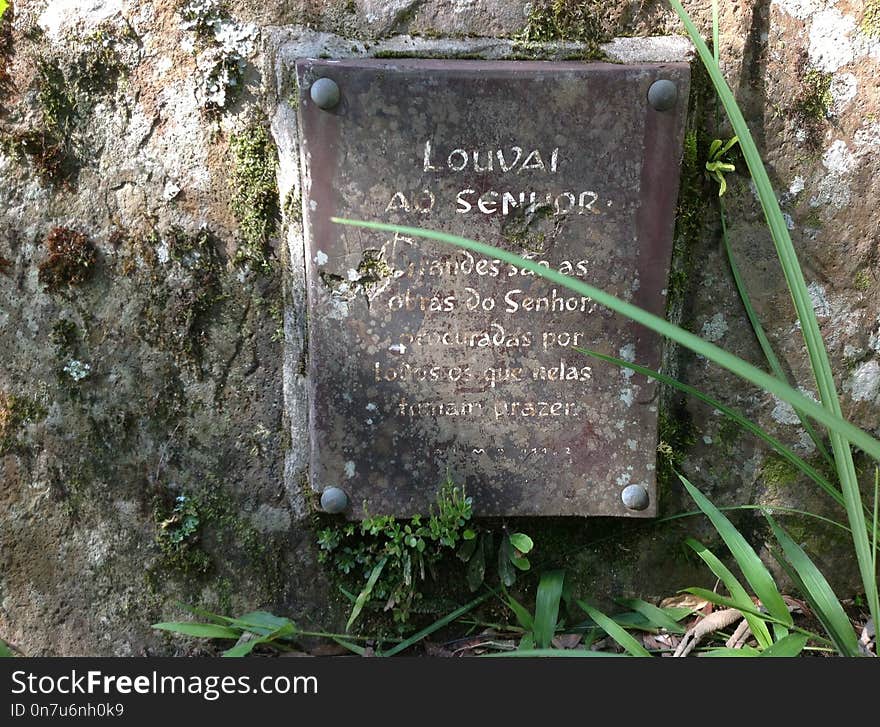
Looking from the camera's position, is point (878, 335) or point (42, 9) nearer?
point (42, 9)

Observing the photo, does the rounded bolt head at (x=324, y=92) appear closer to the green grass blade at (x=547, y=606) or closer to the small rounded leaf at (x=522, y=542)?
the small rounded leaf at (x=522, y=542)

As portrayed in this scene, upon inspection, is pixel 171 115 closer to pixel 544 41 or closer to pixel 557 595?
pixel 544 41

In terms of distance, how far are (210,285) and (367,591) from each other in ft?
2.50

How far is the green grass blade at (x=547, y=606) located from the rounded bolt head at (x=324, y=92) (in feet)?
3.76

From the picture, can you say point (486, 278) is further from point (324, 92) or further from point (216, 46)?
point (216, 46)

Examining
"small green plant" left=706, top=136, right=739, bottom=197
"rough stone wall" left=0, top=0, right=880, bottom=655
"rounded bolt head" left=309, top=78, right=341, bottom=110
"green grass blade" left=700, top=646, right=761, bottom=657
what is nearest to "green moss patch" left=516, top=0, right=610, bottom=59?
"rough stone wall" left=0, top=0, right=880, bottom=655

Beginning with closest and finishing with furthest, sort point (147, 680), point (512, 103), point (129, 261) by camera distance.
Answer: point (147, 680)
point (512, 103)
point (129, 261)

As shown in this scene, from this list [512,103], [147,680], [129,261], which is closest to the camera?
[147,680]

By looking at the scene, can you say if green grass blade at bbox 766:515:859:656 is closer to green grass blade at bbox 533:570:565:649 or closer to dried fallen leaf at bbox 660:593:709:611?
dried fallen leaf at bbox 660:593:709:611

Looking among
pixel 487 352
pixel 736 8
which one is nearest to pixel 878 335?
pixel 736 8

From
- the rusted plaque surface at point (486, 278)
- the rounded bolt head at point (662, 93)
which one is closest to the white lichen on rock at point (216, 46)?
the rusted plaque surface at point (486, 278)

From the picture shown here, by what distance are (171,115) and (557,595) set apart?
4.49 ft

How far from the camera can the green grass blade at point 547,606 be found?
1719 mm

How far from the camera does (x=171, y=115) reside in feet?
5.59
